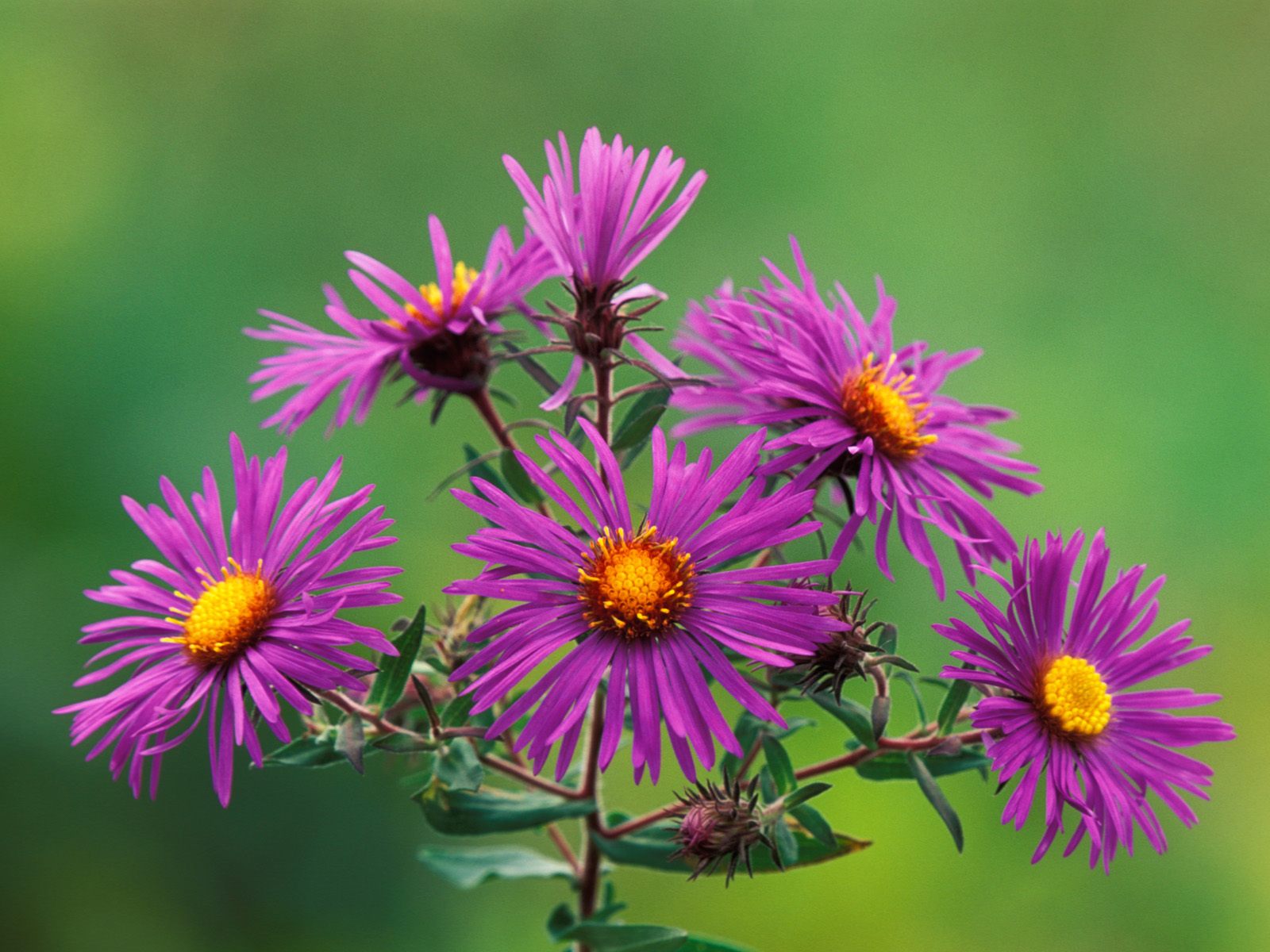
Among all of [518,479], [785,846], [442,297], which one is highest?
[442,297]

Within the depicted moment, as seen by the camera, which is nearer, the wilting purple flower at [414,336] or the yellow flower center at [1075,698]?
the yellow flower center at [1075,698]

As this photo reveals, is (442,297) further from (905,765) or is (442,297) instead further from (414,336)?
(905,765)

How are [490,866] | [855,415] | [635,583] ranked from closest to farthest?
[635,583]
[855,415]
[490,866]

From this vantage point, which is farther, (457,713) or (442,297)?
(442,297)

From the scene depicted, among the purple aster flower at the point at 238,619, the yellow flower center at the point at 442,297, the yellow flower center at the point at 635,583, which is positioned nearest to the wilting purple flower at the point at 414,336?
the yellow flower center at the point at 442,297

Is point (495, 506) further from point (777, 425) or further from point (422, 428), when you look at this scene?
point (422, 428)

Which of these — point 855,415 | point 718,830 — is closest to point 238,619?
point 718,830

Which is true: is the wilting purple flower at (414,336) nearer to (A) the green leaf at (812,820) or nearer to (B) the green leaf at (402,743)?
(B) the green leaf at (402,743)
